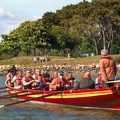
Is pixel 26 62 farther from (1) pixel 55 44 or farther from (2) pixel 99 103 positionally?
(2) pixel 99 103

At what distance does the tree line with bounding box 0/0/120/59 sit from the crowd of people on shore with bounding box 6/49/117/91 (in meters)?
36.6

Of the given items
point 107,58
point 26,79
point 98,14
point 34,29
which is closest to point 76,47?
point 34,29

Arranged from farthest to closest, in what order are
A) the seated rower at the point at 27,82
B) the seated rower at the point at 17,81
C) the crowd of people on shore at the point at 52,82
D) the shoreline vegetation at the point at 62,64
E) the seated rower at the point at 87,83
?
the shoreline vegetation at the point at 62,64 < the seated rower at the point at 17,81 < the seated rower at the point at 27,82 < the crowd of people on shore at the point at 52,82 < the seated rower at the point at 87,83

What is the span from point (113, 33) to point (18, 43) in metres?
15.1

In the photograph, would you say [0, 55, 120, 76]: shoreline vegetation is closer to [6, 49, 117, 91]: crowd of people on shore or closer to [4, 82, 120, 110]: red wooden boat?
[6, 49, 117, 91]: crowd of people on shore

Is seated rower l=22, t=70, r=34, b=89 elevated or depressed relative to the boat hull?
elevated

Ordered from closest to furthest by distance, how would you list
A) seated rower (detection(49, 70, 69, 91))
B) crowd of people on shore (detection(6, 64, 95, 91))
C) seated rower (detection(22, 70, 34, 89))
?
crowd of people on shore (detection(6, 64, 95, 91)), seated rower (detection(49, 70, 69, 91)), seated rower (detection(22, 70, 34, 89))

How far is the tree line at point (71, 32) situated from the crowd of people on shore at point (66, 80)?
120 ft

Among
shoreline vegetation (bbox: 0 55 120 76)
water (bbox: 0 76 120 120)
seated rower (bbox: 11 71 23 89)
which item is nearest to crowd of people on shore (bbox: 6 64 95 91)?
seated rower (bbox: 11 71 23 89)

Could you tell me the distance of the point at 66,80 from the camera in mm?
19953

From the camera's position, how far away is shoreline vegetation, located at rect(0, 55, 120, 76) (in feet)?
171

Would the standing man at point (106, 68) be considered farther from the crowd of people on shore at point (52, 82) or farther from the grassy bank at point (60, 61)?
the grassy bank at point (60, 61)

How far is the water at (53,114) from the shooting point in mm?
16938

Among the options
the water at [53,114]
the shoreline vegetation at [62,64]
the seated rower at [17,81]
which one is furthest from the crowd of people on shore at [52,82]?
the shoreline vegetation at [62,64]
